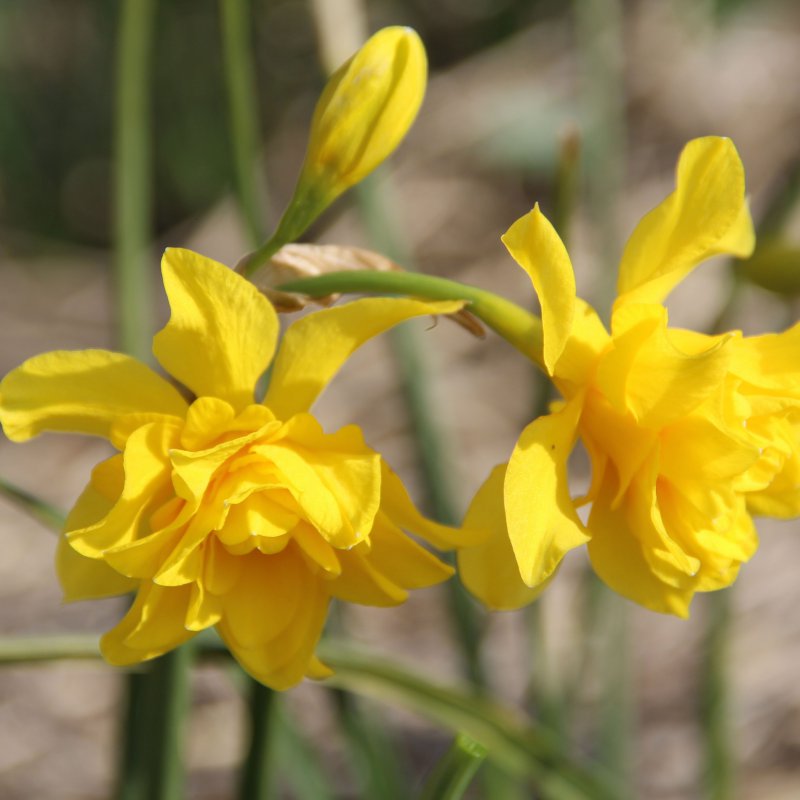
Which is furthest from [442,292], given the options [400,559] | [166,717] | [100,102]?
[100,102]

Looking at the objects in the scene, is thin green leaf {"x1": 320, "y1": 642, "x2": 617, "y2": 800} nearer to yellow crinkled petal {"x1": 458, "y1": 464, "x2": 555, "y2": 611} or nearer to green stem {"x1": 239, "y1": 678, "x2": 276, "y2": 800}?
green stem {"x1": 239, "y1": 678, "x2": 276, "y2": 800}

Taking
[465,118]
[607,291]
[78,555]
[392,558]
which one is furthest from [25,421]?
[465,118]

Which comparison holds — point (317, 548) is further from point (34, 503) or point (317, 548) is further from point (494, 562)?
point (34, 503)

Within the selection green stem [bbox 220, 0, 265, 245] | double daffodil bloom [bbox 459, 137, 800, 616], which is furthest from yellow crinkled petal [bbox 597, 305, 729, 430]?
green stem [bbox 220, 0, 265, 245]

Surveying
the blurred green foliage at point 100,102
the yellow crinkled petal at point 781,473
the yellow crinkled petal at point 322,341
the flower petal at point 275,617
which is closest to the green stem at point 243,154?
the flower petal at point 275,617

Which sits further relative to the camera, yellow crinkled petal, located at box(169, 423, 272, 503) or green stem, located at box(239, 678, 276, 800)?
green stem, located at box(239, 678, 276, 800)

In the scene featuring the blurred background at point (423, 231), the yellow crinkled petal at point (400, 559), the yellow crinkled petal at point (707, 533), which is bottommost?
the blurred background at point (423, 231)

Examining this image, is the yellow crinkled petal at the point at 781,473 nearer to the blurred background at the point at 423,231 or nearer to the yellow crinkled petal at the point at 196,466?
the yellow crinkled petal at the point at 196,466
